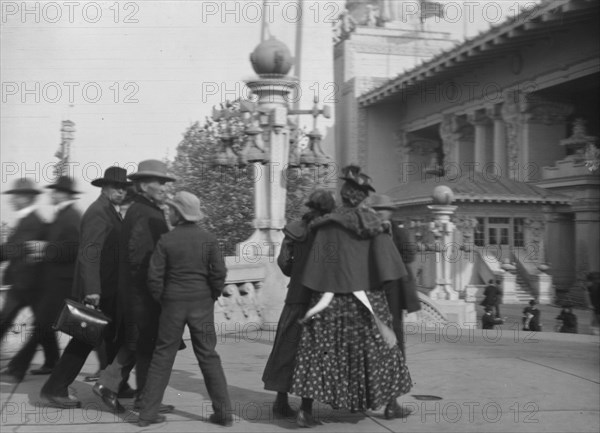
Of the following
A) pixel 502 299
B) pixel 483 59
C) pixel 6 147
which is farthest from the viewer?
pixel 483 59

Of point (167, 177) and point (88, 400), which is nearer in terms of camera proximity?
point (167, 177)

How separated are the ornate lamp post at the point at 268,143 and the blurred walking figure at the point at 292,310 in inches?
205

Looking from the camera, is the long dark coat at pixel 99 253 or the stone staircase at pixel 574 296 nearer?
the long dark coat at pixel 99 253

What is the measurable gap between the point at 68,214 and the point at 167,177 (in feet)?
5.17

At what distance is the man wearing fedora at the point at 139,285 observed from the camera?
6.10 m

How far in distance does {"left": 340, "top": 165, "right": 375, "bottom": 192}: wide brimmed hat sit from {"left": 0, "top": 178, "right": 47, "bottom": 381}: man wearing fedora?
305 cm

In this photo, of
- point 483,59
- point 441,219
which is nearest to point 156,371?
point 441,219

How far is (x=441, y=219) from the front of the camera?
16.7 metres

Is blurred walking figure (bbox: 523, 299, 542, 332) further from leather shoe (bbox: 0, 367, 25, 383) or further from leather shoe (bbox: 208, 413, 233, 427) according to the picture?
leather shoe (bbox: 208, 413, 233, 427)

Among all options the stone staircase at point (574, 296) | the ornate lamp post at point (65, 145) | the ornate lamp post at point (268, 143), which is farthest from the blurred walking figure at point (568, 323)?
the ornate lamp post at point (65, 145)

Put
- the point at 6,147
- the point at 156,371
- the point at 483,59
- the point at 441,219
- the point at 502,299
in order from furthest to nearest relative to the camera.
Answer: the point at 483,59, the point at 502,299, the point at 6,147, the point at 441,219, the point at 156,371

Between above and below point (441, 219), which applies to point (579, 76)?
above

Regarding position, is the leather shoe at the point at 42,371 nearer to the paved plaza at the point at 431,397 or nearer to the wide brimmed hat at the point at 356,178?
the paved plaza at the point at 431,397

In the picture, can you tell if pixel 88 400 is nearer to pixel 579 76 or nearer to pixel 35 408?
pixel 35 408
